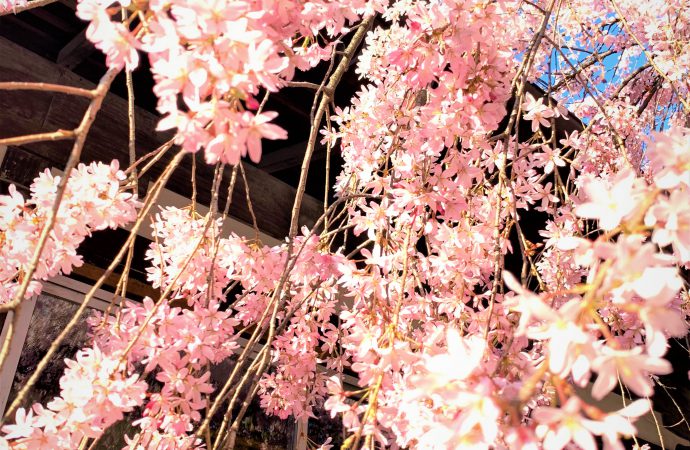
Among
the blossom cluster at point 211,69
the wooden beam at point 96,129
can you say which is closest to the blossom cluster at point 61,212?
the blossom cluster at point 211,69

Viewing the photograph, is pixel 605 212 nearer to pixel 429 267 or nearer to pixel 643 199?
pixel 643 199

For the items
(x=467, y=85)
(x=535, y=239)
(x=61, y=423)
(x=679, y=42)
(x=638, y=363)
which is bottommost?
(x=61, y=423)

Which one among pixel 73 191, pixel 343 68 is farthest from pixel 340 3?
pixel 73 191

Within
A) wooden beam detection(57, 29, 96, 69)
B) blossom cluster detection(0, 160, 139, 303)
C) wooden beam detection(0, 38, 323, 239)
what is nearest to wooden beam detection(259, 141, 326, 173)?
wooden beam detection(0, 38, 323, 239)

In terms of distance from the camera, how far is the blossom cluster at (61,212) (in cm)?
106

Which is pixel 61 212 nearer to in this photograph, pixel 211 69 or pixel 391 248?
pixel 211 69

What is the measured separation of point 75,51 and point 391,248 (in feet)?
4.46

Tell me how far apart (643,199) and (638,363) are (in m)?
0.14

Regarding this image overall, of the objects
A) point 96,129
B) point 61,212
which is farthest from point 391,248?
point 96,129

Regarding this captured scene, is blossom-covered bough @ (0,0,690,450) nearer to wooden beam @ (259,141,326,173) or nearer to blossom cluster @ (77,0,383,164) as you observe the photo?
blossom cluster @ (77,0,383,164)

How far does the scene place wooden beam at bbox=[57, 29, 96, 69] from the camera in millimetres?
1997

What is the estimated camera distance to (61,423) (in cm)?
95

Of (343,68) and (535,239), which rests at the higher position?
(535,239)

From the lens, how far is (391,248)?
1412mm
